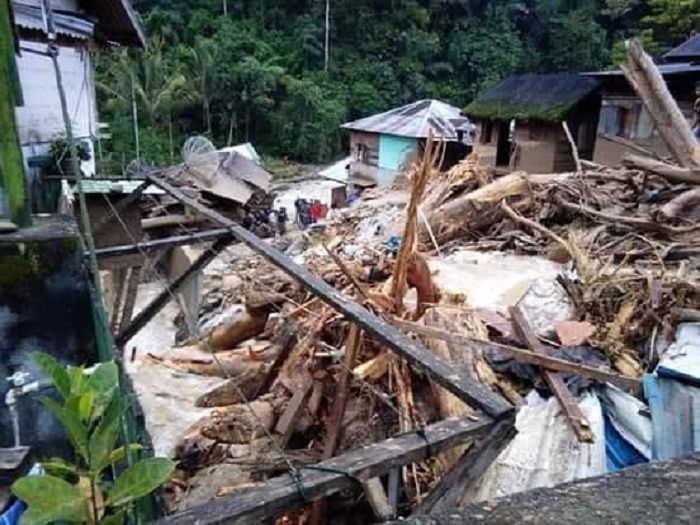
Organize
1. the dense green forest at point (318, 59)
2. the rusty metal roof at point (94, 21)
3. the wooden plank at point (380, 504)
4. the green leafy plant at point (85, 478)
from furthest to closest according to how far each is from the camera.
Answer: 1. the dense green forest at point (318, 59)
2. the rusty metal roof at point (94, 21)
3. the wooden plank at point (380, 504)
4. the green leafy plant at point (85, 478)

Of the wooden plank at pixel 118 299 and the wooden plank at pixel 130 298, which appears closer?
the wooden plank at pixel 130 298

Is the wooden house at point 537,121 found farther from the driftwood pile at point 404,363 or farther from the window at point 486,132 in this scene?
the driftwood pile at point 404,363

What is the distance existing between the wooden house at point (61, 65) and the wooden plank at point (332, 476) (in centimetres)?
608

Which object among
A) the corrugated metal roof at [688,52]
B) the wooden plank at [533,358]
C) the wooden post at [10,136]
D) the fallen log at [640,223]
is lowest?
the wooden plank at [533,358]

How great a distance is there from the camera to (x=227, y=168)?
685 inches

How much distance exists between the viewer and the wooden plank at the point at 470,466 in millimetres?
2271

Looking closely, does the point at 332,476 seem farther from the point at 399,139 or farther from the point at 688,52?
the point at 399,139

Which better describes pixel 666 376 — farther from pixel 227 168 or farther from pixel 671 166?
pixel 227 168

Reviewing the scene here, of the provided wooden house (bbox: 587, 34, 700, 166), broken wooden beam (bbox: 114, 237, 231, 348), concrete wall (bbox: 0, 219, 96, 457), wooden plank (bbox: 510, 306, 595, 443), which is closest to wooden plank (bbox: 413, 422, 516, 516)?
wooden plank (bbox: 510, 306, 595, 443)

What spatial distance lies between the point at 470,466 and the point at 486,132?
70.9 ft

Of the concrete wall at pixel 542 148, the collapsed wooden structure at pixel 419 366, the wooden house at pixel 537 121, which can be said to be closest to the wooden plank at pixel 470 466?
the collapsed wooden structure at pixel 419 366

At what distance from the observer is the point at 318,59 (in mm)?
37156

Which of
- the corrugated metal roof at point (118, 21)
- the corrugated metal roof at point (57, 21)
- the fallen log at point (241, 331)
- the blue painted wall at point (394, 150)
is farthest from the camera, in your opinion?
the blue painted wall at point (394, 150)

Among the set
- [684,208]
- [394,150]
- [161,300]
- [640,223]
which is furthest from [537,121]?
[161,300]
